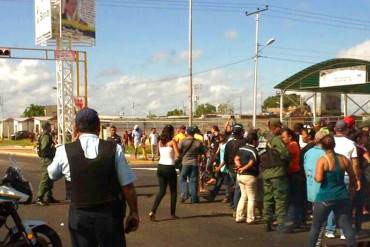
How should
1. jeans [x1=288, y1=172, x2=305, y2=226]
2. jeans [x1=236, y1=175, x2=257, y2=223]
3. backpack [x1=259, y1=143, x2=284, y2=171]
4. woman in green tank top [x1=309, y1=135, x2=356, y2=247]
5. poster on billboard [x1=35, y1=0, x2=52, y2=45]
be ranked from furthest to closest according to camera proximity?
poster on billboard [x1=35, y1=0, x2=52, y2=45] → jeans [x1=236, y1=175, x2=257, y2=223] → jeans [x1=288, y1=172, x2=305, y2=226] → backpack [x1=259, y1=143, x2=284, y2=171] → woman in green tank top [x1=309, y1=135, x2=356, y2=247]

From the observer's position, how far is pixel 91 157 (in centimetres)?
426

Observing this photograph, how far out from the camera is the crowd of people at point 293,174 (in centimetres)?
627

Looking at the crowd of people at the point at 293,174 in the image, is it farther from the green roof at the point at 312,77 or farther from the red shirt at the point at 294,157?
the green roof at the point at 312,77

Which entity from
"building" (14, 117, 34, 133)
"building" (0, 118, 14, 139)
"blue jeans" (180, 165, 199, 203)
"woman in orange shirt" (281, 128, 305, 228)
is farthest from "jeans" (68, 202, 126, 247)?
"building" (0, 118, 14, 139)

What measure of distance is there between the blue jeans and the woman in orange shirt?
2732mm

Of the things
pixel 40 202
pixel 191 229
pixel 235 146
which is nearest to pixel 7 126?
pixel 40 202

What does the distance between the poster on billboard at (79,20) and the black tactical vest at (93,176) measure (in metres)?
33.7

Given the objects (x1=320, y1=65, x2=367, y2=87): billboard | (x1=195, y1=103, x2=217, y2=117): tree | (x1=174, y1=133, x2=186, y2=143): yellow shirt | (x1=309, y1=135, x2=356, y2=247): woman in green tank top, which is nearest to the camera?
(x1=309, y1=135, x2=356, y2=247): woman in green tank top

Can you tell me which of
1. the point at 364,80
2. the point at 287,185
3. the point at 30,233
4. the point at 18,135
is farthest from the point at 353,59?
the point at 18,135

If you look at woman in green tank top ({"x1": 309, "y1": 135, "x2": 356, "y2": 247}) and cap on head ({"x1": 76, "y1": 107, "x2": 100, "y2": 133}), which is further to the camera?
woman in green tank top ({"x1": 309, "y1": 135, "x2": 356, "y2": 247})

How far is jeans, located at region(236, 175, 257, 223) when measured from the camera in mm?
9094

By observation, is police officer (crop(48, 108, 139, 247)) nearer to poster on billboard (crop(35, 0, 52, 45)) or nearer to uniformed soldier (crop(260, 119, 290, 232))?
uniformed soldier (crop(260, 119, 290, 232))

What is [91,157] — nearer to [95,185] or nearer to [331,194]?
[95,185]

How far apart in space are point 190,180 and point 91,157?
721 centimetres
